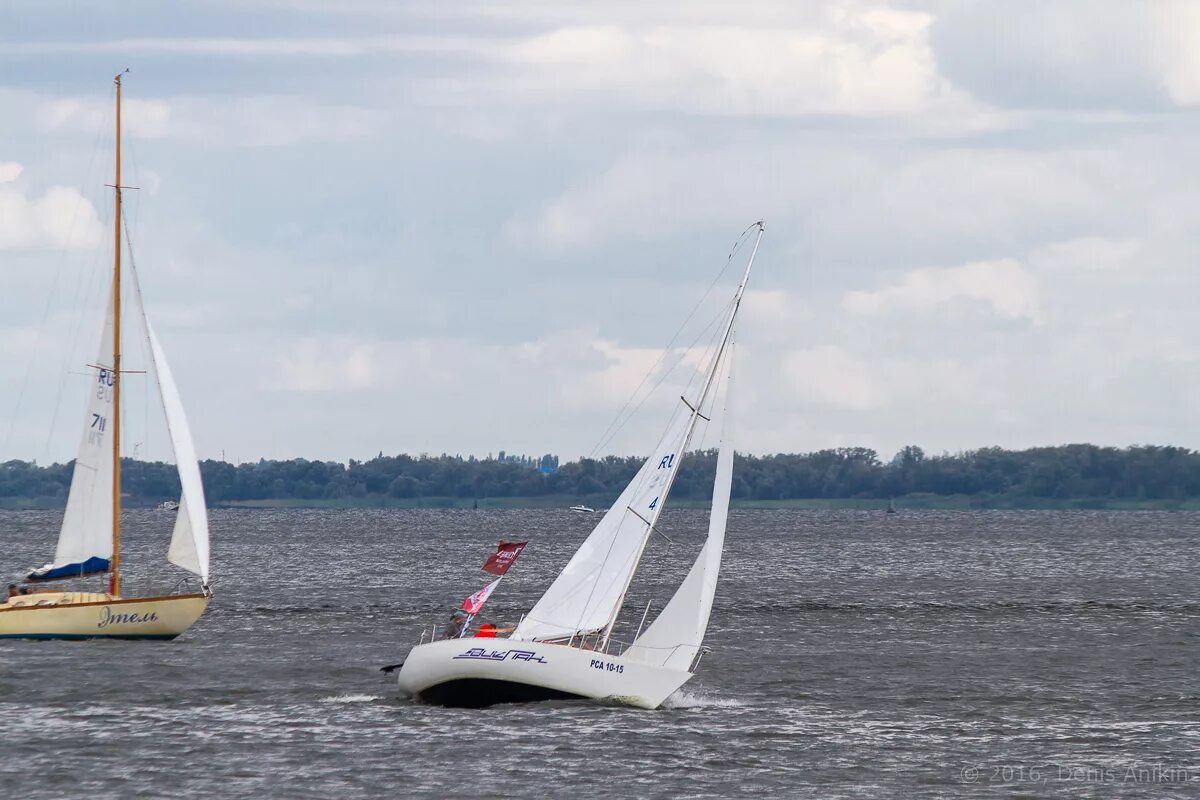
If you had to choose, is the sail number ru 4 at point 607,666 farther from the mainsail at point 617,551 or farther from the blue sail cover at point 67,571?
the blue sail cover at point 67,571

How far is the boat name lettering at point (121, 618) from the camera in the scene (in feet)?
144

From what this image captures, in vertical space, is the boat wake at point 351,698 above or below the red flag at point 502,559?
below

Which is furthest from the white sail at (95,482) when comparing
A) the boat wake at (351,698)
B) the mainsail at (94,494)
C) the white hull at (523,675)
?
the white hull at (523,675)

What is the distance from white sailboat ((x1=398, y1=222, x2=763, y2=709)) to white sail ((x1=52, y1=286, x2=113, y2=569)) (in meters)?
14.6

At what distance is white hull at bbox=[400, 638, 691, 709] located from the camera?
32500 millimetres

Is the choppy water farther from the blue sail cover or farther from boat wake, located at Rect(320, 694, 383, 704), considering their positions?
the blue sail cover

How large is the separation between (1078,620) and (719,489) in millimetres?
30677

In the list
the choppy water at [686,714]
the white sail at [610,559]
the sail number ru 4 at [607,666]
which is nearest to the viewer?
the choppy water at [686,714]

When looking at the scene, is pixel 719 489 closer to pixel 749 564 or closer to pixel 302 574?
pixel 302 574

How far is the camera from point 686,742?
31.1 m

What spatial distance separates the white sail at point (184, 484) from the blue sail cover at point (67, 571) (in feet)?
7.81

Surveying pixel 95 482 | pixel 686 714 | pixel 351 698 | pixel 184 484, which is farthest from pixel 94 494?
pixel 686 714

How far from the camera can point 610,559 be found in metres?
35.0

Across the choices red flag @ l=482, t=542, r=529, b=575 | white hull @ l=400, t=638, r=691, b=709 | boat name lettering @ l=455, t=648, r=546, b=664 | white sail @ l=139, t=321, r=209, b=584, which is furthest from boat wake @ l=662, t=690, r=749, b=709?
white sail @ l=139, t=321, r=209, b=584
